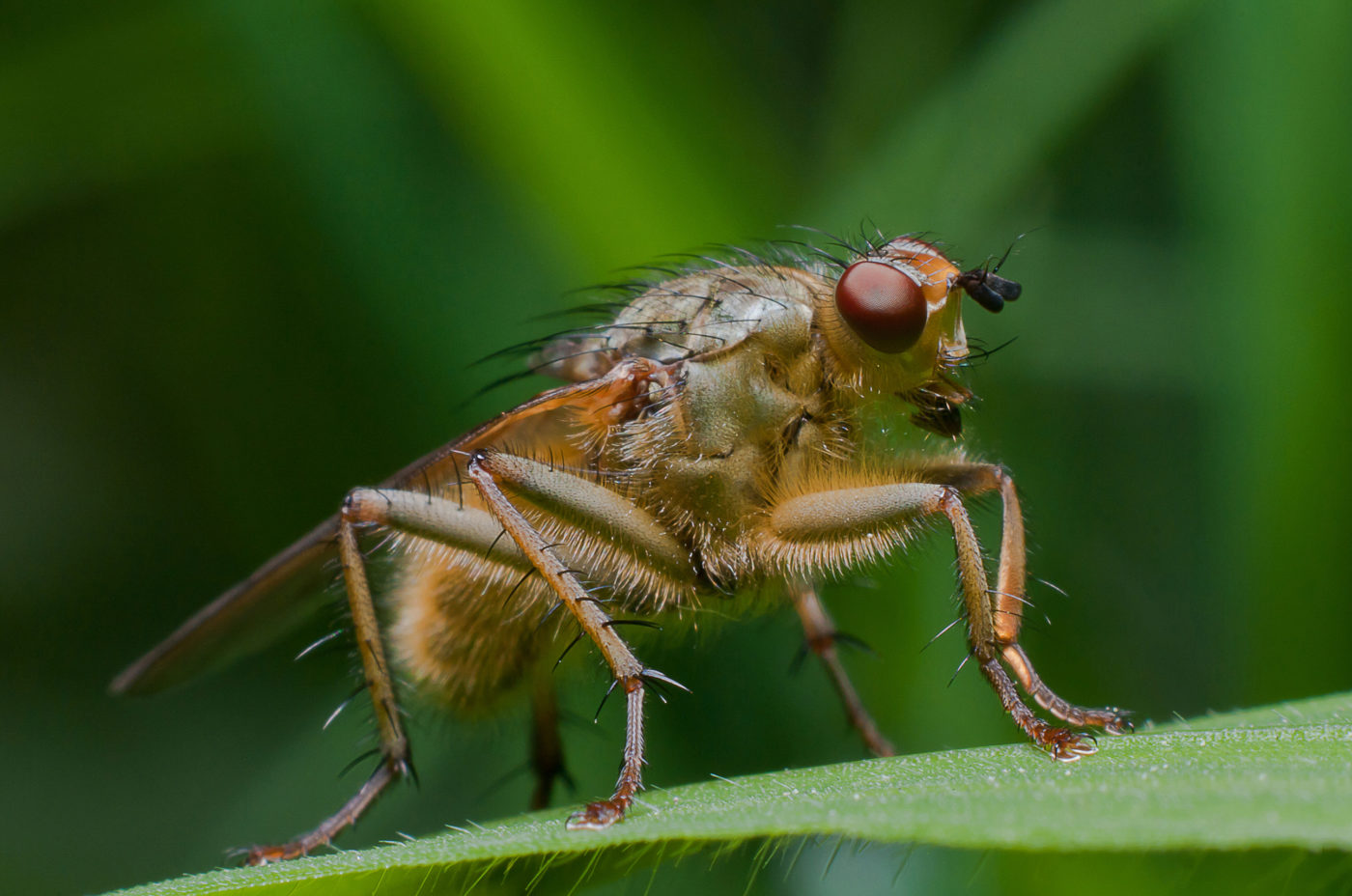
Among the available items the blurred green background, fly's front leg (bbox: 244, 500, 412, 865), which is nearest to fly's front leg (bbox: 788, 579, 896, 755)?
the blurred green background

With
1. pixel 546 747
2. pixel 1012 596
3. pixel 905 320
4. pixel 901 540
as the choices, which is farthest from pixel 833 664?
pixel 905 320

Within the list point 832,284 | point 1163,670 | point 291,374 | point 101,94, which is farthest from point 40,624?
point 1163,670

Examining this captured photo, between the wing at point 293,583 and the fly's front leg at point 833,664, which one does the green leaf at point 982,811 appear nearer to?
the wing at point 293,583

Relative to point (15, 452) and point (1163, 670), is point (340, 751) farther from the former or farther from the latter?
point (1163, 670)

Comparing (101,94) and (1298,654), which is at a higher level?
(101,94)

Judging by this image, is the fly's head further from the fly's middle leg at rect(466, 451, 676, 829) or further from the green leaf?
the green leaf

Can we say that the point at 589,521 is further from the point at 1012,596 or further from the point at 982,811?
the point at 982,811
